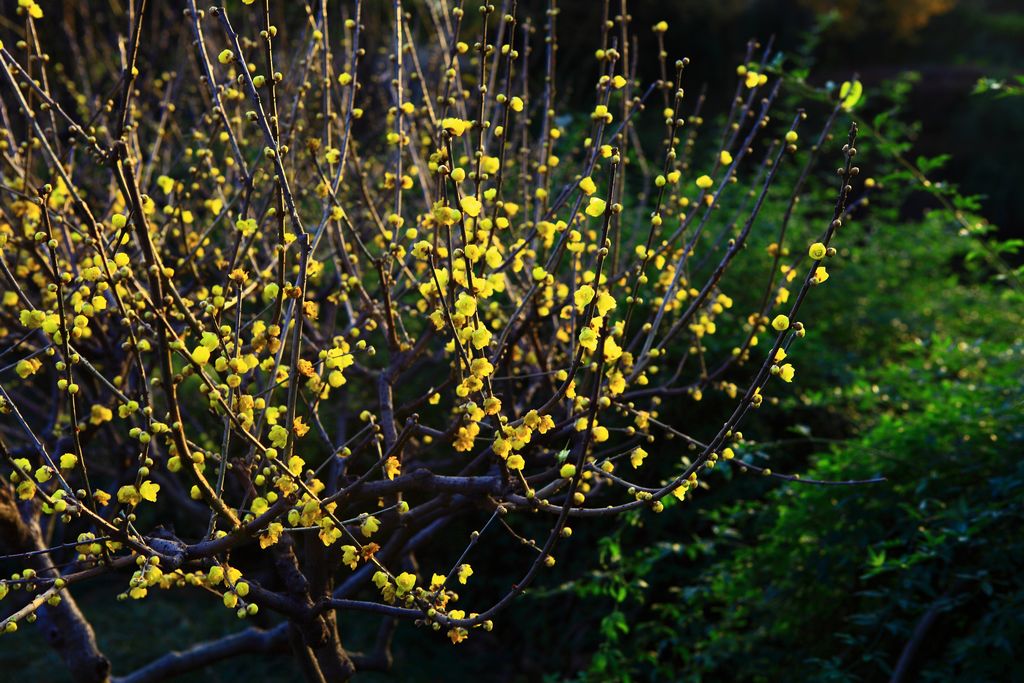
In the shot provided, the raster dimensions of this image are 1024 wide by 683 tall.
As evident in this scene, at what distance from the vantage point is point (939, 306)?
6012mm

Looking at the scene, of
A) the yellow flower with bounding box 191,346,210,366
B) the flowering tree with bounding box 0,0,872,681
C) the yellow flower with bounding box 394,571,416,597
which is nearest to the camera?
the yellow flower with bounding box 191,346,210,366

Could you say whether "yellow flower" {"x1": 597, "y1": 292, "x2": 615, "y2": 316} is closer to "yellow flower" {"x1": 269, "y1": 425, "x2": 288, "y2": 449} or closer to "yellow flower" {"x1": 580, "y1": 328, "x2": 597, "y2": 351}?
"yellow flower" {"x1": 580, "y1": 328, "x2": 597, "y2": 351}

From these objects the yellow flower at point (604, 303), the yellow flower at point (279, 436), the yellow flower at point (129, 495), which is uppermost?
the yellow flower at point (604, 303)

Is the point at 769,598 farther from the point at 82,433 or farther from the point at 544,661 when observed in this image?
the point at 82,433

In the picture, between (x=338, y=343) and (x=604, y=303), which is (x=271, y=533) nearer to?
(x=338, y=343)

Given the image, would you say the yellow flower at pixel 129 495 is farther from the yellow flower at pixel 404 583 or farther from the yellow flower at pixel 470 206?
the yellow flower at pixel 470 206

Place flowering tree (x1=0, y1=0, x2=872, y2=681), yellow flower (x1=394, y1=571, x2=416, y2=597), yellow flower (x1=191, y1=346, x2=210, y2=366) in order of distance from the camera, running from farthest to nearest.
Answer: yellow flower (x1=394, y1=571, x2=416, y2=597), flowering tree (x1=0, y1=0, x2=872, y2=681), yellow flower (x1=191, y1=346, x2=210, y2=366)

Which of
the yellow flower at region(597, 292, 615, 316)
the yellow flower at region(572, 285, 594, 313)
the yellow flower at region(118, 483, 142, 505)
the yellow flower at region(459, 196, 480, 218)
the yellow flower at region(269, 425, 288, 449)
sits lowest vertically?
the yellow flower at region(118, 483, 142, 505)

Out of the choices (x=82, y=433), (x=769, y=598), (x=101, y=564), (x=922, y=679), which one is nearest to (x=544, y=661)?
(x=769, y=598)

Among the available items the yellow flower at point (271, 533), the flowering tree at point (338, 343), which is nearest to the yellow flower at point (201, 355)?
the flowering tree at point (338, 343)

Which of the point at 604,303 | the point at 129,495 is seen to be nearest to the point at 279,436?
the point at 129,495

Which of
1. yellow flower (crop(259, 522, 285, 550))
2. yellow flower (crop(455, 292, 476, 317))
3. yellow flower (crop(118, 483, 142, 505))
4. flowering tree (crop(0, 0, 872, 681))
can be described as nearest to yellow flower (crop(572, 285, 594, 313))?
flowering tree (crop(0, 0, 872, 681))

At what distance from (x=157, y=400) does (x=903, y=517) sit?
3.18 meters

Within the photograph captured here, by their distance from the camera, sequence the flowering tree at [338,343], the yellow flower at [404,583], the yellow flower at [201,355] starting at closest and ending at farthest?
the yellow flower at [201,355], the flowering tree at [338,343], the yellow flower at [404,583]
